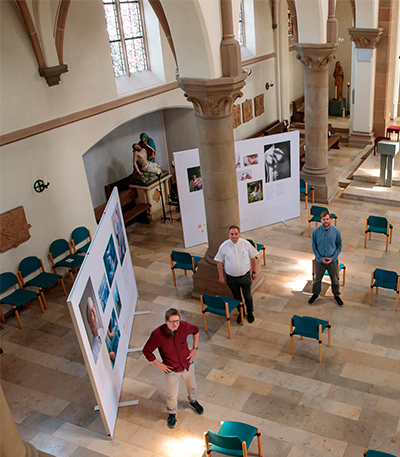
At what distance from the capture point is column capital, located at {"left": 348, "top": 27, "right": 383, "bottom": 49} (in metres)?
15.2

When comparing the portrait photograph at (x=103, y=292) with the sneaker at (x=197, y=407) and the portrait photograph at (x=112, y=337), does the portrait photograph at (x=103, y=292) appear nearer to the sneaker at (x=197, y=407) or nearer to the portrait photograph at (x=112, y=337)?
the portrait photograph at (x=112, y=337)

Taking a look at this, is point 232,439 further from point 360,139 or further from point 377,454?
point 360,139

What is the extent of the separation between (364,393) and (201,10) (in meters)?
5.65

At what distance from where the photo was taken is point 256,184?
11.2 metres

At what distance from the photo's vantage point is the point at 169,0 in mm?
7312

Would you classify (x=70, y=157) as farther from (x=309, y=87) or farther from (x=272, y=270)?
(x=309, y=87)

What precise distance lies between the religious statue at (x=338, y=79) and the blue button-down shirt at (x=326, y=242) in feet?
45.7

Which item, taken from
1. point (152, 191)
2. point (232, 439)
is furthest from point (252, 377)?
point (152, 191)

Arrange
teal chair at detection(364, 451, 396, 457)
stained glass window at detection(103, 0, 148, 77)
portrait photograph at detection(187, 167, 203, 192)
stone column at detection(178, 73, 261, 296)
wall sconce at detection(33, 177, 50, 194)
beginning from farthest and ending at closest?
stained glass window at detection(103, 0, 148, 77)
portrait photograph at detection(187, 167, 203, 192)
wall sconce at detection(33, 177, 50, 194)
stone column at detection(178, 73, 261, 296)
teal chair at detection(364, 451, 396, 457)

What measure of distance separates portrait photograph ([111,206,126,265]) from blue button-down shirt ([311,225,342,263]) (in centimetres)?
310

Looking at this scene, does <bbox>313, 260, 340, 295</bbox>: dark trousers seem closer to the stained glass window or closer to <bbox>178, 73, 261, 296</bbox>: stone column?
<bbox>178, 73, 261, 296</bbox>: stone column

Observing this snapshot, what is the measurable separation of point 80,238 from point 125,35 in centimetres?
485

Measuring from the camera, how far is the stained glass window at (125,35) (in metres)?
11.5

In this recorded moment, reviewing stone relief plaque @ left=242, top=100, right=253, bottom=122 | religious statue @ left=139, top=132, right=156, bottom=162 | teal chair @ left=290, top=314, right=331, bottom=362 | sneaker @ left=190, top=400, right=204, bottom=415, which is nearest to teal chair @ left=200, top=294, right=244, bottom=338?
teal chair @ left=290, top=314, right=331, bottom=362
